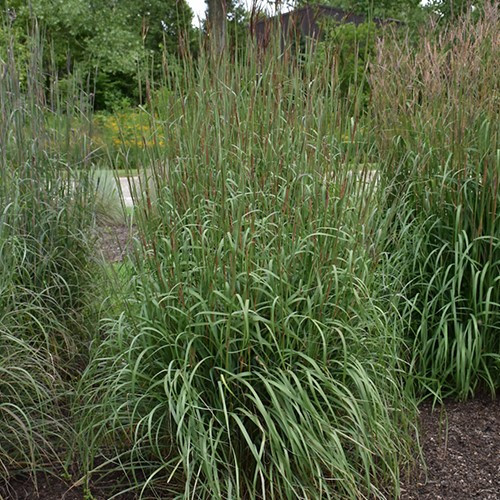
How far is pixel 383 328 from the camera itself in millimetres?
2893

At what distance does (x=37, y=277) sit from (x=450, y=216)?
6.79 ft

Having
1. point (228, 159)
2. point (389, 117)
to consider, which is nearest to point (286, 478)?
point (228, 159)

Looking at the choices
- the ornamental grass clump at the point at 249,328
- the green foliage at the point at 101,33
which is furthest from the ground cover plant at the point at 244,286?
the green foliage at the point at 101,33

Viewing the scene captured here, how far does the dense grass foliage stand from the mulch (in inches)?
4.4

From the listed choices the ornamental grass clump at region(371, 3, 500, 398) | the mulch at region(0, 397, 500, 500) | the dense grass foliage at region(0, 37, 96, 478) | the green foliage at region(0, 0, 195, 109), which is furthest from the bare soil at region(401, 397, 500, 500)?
the green foliage at region(0, 0, 195, 109)

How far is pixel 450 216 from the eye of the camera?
369cm

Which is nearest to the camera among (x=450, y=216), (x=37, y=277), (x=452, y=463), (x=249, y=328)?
(x=249, y=328)

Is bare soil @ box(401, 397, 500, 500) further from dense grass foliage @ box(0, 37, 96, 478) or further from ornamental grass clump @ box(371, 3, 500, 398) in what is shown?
dense grass foliage @ box(0, 37, 96, 478)

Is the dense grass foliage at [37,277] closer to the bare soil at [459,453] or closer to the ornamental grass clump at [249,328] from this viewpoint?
the ornamental grass clump at [249,328]

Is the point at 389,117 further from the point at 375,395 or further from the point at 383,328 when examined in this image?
the point at 375,395

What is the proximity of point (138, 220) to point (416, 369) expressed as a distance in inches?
68.0

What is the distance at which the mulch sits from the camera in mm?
2777

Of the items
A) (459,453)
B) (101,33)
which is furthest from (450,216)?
(101,33)

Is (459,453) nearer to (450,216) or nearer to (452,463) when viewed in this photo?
(452,463)
